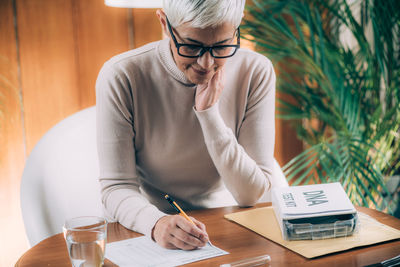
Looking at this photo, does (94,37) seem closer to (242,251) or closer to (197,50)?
(197,50)

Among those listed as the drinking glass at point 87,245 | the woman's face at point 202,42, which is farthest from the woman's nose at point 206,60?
the drinking glass at point 87,245

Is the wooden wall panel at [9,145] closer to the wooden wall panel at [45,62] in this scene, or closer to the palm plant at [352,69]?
the wooden wall panel at [45,62]

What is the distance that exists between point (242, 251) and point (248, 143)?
1.70 ft

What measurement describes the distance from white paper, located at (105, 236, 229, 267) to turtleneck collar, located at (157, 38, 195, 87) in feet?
1.75

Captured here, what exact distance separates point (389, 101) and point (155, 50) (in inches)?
50.2

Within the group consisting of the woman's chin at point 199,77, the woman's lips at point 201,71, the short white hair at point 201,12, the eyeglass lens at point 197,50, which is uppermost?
the short white hair at point 201,12

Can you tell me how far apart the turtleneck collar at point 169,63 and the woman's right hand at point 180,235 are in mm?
497

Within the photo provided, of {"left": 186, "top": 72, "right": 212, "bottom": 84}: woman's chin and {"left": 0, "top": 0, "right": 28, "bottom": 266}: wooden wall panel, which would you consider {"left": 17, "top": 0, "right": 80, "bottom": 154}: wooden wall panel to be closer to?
{"left": 0, "top": 0, "right": 28, "bottom": 266}: wooden wall panel

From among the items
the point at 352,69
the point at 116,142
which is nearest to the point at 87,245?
the point at 116,142

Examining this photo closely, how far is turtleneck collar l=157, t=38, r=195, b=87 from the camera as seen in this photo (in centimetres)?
134

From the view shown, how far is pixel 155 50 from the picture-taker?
53.9 inches

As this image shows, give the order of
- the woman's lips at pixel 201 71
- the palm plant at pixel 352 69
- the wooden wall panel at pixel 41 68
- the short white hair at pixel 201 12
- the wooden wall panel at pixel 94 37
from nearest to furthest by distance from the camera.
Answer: the short white hair at pixel 201 12
the woman's lips at pixel 201 71
the palm plant at pixel 352 69
the wooden wall panel at pixel 41 68
the wooden wall panel at pixel 94 37

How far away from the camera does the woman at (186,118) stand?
1.13 m

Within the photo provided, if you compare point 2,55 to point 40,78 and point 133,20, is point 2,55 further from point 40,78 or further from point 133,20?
point 133,20
